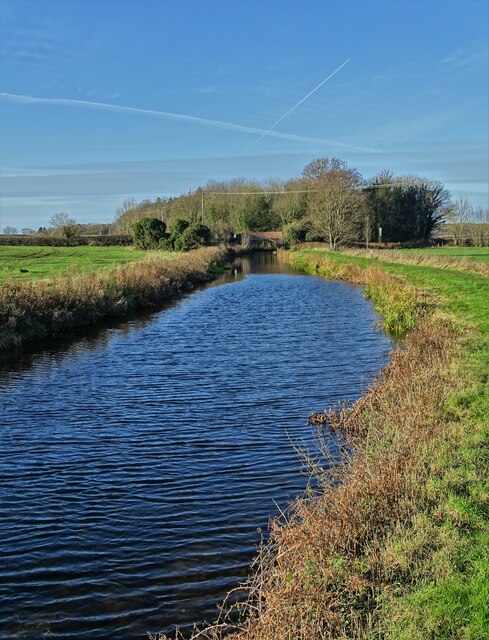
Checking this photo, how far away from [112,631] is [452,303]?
17.8 meters

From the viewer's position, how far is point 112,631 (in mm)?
4945

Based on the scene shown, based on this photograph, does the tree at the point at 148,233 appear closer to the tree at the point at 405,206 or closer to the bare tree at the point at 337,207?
the bare tree at the point at 337,207

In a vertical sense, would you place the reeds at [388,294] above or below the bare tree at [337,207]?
below

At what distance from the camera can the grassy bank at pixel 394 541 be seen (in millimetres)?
4027

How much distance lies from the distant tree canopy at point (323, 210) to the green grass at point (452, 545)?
57253 millimetres

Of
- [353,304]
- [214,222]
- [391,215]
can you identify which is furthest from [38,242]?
[353,304]

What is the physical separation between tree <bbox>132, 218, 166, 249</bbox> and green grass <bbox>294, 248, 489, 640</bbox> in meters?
59.8

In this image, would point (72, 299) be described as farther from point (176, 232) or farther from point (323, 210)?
point (323, 210)

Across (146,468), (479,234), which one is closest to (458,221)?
(479,234)

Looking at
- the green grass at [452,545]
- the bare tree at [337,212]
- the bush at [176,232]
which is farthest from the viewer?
the bare tree at [337,212]

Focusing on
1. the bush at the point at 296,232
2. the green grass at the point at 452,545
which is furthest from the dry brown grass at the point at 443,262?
the bush at the point at 296,232

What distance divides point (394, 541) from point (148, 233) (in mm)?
63769

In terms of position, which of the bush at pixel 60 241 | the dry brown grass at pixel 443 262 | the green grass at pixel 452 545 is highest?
the bush at pixel 60 241

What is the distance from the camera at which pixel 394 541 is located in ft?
16.4
